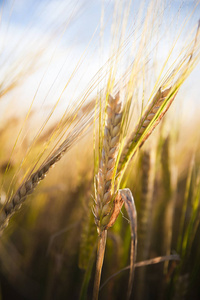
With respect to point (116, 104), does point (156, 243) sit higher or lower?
lower

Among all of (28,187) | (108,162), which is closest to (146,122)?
(108,162)

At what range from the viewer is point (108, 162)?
494 millimetres

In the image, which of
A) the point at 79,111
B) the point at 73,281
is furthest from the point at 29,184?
the point at 73,281

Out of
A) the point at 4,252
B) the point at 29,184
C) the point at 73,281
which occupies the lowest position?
the point at 73,281

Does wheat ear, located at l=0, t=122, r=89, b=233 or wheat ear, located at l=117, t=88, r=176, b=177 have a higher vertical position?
wheat ear, located at l=0, t=122, r=89, b=233

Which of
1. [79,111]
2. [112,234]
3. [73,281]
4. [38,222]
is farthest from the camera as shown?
[38,222]

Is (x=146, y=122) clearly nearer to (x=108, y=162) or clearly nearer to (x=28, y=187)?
(x=108, y=162)

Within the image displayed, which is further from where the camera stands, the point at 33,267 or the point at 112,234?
the point at 33,267

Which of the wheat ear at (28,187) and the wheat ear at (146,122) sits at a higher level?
the wheat ear at (28,187)

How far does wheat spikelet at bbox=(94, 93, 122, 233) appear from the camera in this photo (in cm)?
47

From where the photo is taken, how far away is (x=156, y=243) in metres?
1.19

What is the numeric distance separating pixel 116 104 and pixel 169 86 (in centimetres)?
13

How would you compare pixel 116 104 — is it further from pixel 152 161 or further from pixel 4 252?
pixel 4 252

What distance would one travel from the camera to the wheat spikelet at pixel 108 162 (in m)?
0.47
